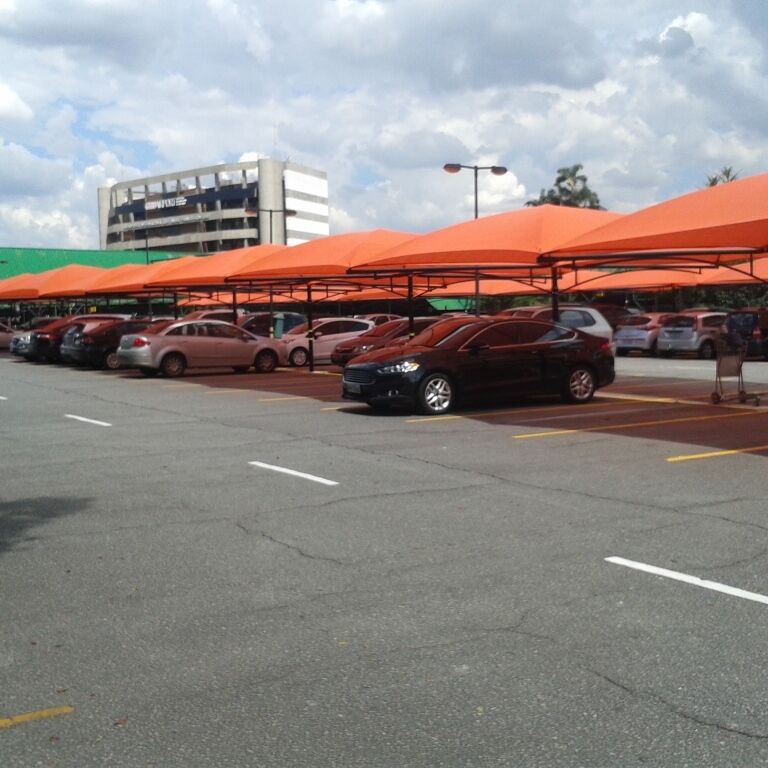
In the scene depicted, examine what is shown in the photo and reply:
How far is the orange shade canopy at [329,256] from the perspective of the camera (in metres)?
23.2

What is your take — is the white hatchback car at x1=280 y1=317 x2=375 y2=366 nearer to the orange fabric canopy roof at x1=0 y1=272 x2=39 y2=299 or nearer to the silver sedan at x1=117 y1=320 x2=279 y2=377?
the silver sedan at x1=117 y1=320 x2=279 y2=377

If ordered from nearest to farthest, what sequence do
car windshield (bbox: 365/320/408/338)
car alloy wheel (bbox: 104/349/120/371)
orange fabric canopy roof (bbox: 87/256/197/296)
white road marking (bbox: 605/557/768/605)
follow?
white road marking (bbox: 605/557/768/605) < car windshield (bbox: 365/320/408/338) < car alloy wheel (bbox: 104/349/120/371) < orange fabric canopy roof (bbox: 87/256/197/296)

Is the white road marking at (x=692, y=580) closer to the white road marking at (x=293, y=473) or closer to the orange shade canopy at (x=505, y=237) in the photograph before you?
the white road marking at (x=293, y=473)

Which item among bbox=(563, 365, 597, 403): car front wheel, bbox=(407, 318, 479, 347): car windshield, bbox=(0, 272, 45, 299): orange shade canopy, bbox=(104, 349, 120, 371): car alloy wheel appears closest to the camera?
bbox=(407, 318, 479, 347): car windshield

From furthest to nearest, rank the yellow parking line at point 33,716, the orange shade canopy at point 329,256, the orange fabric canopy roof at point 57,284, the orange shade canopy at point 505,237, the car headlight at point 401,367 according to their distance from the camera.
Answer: the orange fabric canopy roof at point 57,284 < the orange shade canopy at point 329,256 < the orange shade canopy at point 505,237 < the car headlight at point 401,367 < the yellow parking line at point 33,716

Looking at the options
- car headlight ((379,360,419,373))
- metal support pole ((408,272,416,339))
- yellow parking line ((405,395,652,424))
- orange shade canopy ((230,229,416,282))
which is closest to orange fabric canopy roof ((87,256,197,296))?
orange shade canopy ((230,229,416,282))

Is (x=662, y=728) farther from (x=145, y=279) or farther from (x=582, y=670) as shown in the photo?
(x=145, y=279)

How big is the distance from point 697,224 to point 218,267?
16956 mm

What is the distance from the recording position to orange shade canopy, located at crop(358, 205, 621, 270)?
18.3 m

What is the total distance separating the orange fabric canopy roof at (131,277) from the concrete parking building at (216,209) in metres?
87.4

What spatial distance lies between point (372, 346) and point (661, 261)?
7.87m

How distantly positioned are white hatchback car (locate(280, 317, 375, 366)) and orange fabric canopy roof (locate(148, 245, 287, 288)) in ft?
8.54

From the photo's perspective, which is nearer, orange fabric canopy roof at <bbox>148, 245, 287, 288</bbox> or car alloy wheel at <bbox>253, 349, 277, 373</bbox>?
orange fabric canopy roof at <bbox>148, 245, 287, 288</bbox>

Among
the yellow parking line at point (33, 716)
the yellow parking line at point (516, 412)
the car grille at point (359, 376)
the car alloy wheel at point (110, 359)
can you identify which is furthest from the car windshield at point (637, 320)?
the yellow parking line at point (33, 716)
